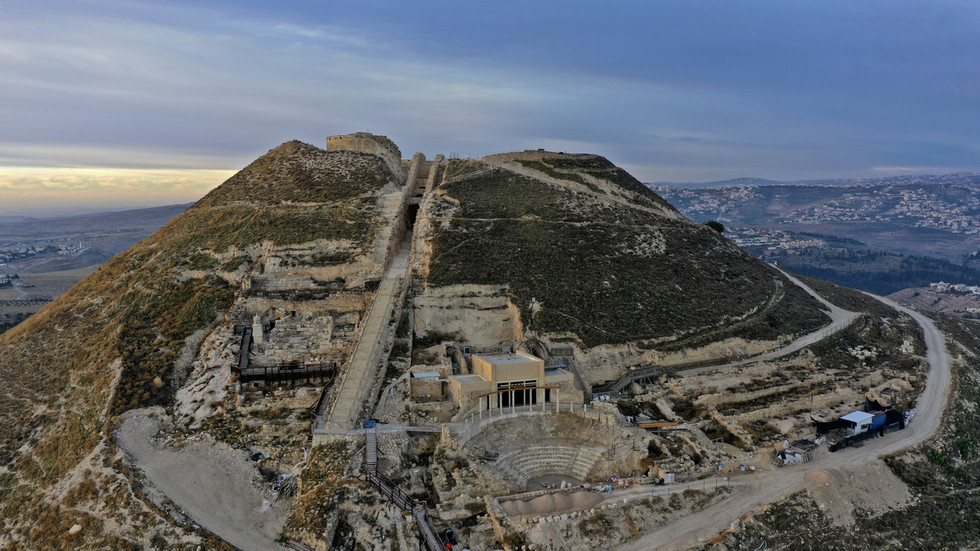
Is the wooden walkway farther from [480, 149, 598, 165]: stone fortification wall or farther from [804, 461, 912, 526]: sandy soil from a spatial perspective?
[480, 149, 598, 165]: stone fortification wall

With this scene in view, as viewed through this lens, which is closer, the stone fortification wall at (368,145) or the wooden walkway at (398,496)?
the wooden walkway at (398,496)

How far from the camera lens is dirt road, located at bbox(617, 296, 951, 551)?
24.6 m

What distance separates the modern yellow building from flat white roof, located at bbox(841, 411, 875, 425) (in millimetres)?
14001

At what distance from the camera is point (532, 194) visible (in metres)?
57.1

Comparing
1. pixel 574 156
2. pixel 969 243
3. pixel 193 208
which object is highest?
pixel 574 156

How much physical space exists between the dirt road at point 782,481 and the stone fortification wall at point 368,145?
Result: 148ft

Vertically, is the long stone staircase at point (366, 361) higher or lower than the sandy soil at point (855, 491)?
higher

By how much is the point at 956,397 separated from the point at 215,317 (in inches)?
1879

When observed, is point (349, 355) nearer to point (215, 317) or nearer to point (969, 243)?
point (215, 317)

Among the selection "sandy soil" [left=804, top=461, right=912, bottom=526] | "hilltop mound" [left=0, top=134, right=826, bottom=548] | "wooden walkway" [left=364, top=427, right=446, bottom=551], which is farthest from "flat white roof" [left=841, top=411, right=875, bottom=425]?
"wooden walkway" [left=364, top=427, right=446, bottom=551]

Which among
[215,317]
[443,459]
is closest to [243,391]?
[215,317]

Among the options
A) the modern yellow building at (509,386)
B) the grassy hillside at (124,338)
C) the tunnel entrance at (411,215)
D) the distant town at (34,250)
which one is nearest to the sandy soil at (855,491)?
the modern yellow building at (509,386)

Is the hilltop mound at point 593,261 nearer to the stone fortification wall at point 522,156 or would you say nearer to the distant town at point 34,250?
the stone fortification wall at point 522,156

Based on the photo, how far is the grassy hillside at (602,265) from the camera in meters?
42.9
